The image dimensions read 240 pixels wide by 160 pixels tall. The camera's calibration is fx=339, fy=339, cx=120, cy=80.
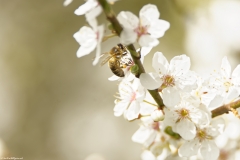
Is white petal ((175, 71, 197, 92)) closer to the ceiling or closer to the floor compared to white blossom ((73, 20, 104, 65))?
closer to the floor

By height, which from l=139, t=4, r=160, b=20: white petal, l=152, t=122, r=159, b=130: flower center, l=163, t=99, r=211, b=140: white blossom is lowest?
l=152, t=122, r=159, b=130: flower center

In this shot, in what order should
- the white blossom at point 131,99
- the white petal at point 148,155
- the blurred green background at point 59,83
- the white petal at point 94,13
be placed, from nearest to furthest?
the white petal at point 94,13 < the white blossom at point 131,99 < the white petal at point 148,155 < the blurred green background at point 59,83

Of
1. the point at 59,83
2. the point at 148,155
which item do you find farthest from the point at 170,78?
the point at 59,83

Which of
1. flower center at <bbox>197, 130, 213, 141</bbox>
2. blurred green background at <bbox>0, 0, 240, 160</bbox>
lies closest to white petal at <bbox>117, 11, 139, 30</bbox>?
flower center at <bbox>197, 130, 213, 141</bbox>

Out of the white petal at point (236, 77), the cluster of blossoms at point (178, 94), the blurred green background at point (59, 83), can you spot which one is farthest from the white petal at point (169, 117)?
the blurred green background at point (59, 83)

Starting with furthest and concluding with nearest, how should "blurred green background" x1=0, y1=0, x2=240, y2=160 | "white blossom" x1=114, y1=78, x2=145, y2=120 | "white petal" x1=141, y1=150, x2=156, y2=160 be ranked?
"blurred green background" x1=0, y1=0, x2=240, y2=160, "white petal" x1=141, y1=150, x2=156, y2=160, "white blossom" x1=114, y1=78, x2=145, y2=120

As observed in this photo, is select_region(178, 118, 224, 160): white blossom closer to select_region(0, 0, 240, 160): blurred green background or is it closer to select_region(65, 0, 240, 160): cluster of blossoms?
select_region(65, 0, 240, 160): cluster of blossoms

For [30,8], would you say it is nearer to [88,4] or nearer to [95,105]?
[95,105]

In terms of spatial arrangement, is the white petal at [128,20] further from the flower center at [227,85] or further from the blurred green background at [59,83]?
the blurred green background at [59,83]
